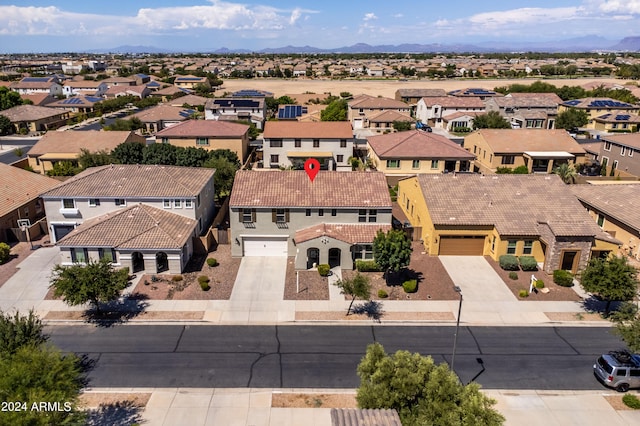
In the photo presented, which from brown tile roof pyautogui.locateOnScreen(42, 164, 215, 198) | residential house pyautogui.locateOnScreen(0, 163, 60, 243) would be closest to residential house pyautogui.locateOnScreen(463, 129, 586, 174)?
brown tile roof pyautogui.locateOnScreen(42, 164, 215, 198)

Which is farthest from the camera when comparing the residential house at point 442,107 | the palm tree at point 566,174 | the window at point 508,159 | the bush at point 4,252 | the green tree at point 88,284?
the residential house at point 442,107

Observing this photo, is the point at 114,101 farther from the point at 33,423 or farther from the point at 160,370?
the point at 33,423

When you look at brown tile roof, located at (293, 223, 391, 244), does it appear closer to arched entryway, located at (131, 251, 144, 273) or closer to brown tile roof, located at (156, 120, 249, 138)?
arched entryway, located at (131, 251, 144, 273)

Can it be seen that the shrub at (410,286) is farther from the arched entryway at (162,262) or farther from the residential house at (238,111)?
the residential house at (238,111)

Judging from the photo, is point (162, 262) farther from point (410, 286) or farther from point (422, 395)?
point (422, 395)

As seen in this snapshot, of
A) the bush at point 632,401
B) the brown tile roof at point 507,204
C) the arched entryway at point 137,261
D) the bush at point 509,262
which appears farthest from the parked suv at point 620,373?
the arched entryway at point 137,261

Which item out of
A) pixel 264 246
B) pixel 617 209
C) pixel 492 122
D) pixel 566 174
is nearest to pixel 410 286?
pixel 264 246
